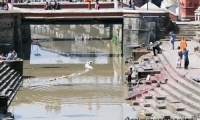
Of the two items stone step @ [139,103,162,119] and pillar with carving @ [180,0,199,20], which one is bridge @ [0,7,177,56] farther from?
stone step @ [139,103,162,119]

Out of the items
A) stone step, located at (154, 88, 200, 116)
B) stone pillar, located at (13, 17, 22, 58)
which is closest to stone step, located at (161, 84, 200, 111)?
stone step, located at (154, 88, 200, 116)

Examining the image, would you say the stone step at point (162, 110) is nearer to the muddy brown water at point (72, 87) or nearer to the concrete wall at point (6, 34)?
the muddy brown water at point (72, 87)

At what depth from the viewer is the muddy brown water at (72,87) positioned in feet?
96.6

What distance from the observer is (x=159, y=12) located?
156 ft

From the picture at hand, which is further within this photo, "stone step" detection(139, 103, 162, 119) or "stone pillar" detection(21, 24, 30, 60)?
"stone pillar" detection(21, 24, 30, 60)

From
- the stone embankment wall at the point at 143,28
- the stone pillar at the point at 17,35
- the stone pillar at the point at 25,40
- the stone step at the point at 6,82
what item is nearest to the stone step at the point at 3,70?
the stone step at the point at 6,82

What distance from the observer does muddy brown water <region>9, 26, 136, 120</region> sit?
29453 mm

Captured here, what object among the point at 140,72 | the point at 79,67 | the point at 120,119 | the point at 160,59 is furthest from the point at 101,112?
the point at 79,67

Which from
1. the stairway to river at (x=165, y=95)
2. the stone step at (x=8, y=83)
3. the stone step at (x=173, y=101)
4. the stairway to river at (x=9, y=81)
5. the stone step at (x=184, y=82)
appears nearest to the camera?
the stone step at (x=173, y=101)

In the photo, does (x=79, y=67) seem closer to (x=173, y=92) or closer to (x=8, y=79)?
(x=8, y=79)

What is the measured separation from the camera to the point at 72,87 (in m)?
36.6

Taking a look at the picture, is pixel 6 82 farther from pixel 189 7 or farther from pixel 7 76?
pixel 189 7

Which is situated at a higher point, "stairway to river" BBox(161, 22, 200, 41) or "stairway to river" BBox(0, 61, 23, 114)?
"stairway to river" BBox(161, 22, 200, 41)

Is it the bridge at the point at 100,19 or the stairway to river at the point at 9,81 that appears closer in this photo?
the stairway to river at the point at 9,81
